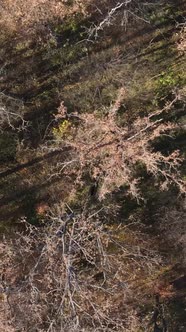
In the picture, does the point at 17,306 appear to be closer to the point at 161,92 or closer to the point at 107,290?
the point at 107,290

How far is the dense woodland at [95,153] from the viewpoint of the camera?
8477 mm

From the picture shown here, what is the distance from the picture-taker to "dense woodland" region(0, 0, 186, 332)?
27.8 ft

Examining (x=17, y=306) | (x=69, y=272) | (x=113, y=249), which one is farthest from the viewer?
(x=113, y=249)

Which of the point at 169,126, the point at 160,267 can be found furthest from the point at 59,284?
the point at 169,126

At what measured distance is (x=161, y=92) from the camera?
875 cm

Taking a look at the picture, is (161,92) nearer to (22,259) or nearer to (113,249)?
(113,249)

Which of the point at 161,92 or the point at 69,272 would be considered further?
the point at 161,92

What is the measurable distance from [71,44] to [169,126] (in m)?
2.26

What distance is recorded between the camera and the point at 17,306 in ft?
27.7

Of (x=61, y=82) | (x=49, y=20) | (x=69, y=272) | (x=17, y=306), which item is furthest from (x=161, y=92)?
(x=17, y=306)

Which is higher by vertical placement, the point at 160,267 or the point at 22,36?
the point at 22,36

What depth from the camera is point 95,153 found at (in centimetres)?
845

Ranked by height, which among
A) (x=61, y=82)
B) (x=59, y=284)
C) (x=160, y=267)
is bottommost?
(x=160, y=267)

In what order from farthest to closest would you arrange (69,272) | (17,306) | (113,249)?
(113,249) → (17,306) → (69,272)
